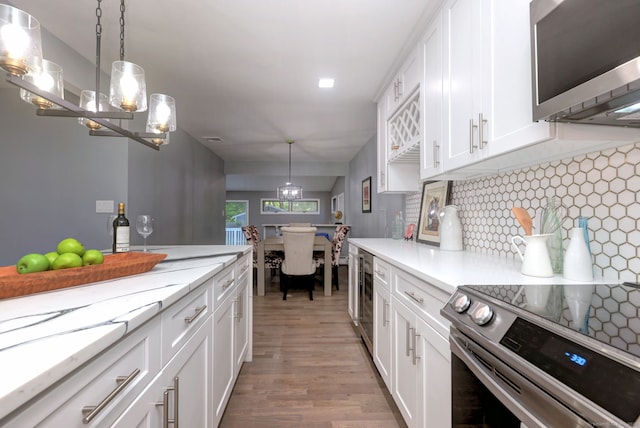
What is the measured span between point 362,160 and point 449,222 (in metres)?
3.79

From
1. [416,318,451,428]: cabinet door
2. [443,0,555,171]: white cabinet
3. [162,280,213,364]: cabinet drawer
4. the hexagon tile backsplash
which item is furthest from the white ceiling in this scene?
[416,318,451,428]: cabinet door

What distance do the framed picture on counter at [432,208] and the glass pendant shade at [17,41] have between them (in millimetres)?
2324

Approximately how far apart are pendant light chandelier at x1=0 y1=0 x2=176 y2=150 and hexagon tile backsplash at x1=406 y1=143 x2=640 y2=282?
2048 millimetres

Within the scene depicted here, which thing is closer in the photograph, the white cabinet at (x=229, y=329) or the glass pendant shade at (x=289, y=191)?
the white cabinet at (x=229, y=329)

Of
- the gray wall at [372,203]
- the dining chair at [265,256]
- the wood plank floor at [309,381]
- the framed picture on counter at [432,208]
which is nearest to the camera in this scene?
the wood plank floor at [309,381]

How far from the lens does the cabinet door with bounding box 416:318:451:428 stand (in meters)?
1.00

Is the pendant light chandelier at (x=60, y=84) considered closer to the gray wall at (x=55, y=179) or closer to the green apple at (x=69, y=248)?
the green apple at (x=69, y=248)

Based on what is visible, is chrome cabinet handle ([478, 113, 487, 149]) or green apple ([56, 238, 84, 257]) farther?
chrome cabinet handle ([478, 113, 487, 149])

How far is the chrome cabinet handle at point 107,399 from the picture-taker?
525mm

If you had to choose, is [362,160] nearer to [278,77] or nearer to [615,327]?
[278,77]

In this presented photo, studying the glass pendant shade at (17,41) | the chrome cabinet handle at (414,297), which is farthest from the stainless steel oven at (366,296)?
the glass pendant shade at (17,41)

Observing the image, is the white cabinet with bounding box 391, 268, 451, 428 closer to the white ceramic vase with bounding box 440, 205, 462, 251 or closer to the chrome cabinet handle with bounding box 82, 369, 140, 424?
the white ceramic vase with bounding box 440, 205, 462, 251

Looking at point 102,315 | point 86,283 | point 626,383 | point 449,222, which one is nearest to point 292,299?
point 449,222

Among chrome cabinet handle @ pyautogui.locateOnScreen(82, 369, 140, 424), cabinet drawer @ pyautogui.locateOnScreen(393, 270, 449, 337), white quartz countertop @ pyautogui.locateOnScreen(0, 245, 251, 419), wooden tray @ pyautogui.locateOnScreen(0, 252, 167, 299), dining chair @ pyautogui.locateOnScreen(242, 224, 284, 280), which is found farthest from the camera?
dining chair @ pyautogui.locateOnScreen(242, 224, 284, 280)
